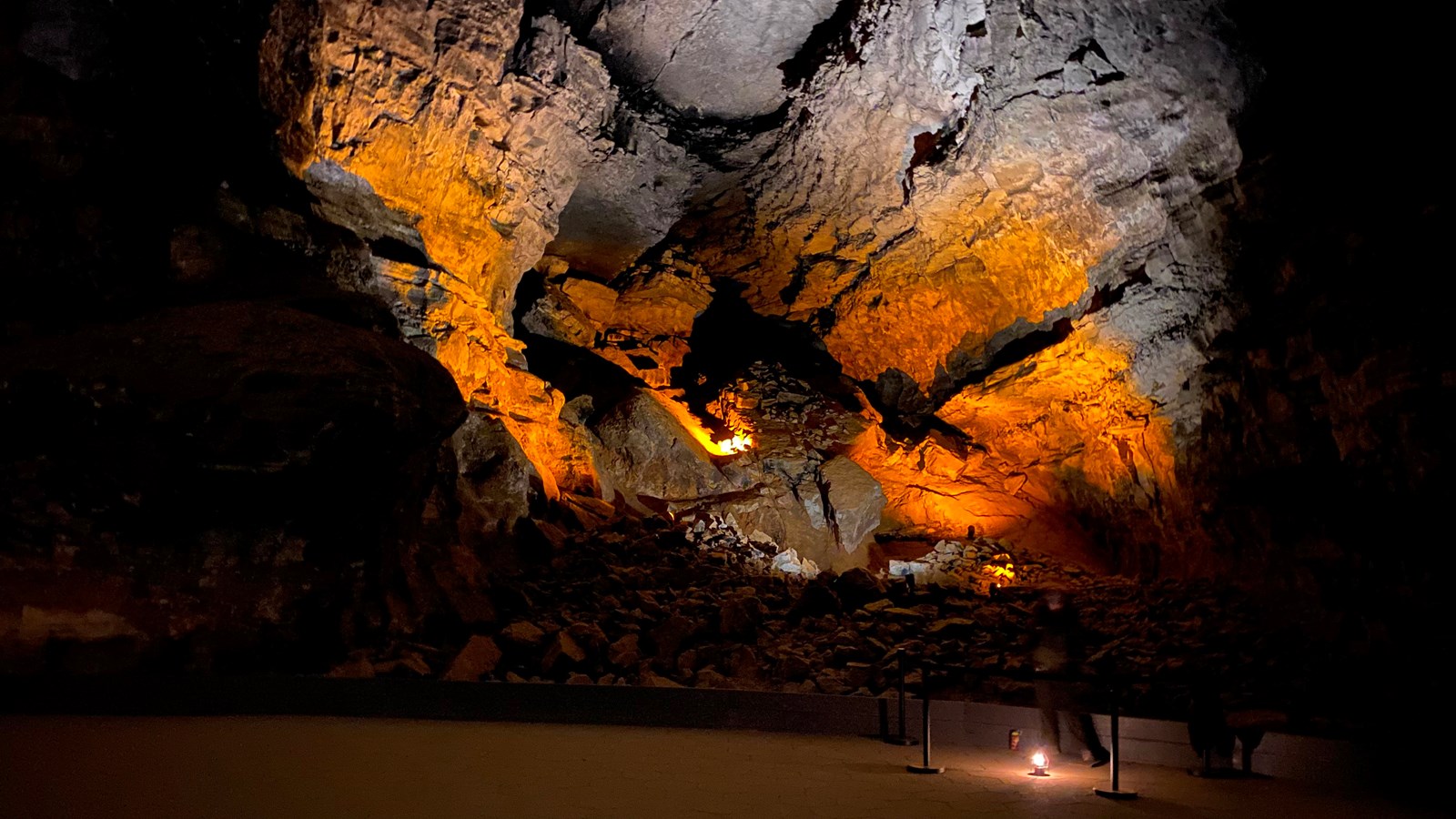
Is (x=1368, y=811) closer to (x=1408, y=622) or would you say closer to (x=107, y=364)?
(x=1408, y=622)

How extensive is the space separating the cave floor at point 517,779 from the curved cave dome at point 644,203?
2.12 meters

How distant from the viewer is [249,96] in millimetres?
9289

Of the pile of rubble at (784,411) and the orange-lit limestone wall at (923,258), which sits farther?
the pile of rubble at (784,411)

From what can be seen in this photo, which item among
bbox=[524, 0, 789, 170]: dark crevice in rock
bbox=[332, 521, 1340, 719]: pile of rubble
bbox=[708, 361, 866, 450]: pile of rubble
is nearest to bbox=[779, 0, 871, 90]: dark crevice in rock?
bbox=[524, 0, 789, 170]: dark crevice in rock

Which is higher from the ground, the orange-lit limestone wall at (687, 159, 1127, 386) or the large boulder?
the orange-lit limestone wall at (687, 159, 1127, 386)

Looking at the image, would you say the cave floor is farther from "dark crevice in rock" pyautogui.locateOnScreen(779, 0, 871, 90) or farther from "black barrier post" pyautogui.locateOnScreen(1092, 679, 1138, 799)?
"dark crevice in rock" pyautogui.locateOnScreen(779, 0, 871, 90)

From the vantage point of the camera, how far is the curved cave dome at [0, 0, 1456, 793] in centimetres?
714

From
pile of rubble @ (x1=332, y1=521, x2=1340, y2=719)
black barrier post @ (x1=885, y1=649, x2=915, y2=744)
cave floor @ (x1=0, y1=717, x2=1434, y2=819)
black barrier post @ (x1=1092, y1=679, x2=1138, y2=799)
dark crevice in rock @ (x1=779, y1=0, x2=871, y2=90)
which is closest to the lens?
cave floor @ (x1=0, y1=717, x2=1434, y2=819)

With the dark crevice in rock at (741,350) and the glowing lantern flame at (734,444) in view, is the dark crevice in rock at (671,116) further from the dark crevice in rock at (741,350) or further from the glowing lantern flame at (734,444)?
the glowing lantern flame at (734,444)

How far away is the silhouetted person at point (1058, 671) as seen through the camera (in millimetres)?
5336

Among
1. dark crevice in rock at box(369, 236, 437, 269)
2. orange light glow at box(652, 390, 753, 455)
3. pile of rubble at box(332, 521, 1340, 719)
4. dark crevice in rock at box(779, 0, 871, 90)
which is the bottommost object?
pile of rubble at box(332, 521, 1340, 719)

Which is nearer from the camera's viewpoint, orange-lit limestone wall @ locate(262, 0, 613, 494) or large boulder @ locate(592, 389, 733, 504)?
orange-lit limestone wall @ locate(262, 0, 613, 494)

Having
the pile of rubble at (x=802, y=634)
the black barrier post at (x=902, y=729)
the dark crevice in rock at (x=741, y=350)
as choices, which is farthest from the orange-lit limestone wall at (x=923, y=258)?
the black barrier post at (x=902, y=729)

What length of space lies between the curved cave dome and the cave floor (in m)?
2.12
